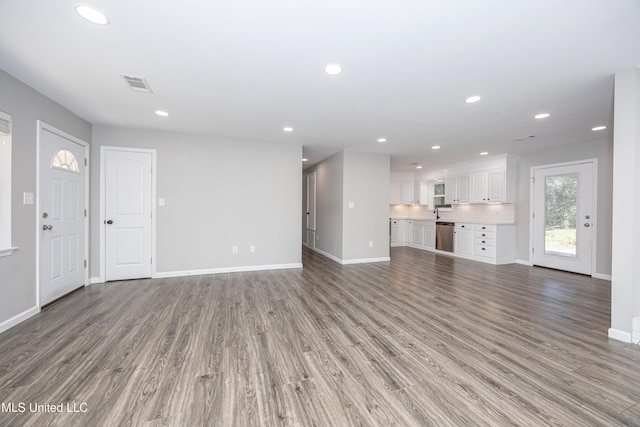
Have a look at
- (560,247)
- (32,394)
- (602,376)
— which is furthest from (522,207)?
(32,394)

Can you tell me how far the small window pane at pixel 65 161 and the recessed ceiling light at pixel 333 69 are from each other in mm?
3455

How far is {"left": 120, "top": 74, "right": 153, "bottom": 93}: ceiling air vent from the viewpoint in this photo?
2.58 m

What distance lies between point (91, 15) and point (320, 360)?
9.45 ft

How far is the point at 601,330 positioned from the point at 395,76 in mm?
3183

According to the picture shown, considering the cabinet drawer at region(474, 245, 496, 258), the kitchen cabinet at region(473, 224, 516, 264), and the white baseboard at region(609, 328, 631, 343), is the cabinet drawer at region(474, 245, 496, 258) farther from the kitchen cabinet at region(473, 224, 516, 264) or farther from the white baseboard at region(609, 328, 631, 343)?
the white baseboard at region(609, 328, 631, 343)

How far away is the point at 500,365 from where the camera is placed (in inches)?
78.4

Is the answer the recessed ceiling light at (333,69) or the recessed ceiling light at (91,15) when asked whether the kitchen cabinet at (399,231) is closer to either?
the recessed ceiling light at (333,69)

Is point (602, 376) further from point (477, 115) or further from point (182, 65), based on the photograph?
point (182, 65)

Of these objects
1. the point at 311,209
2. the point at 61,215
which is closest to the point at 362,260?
the point at 311,209

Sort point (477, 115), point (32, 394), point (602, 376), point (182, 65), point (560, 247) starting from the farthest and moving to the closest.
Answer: point (560, 247) < point (477, 115) < point (182, 65) < point (602, 376) < point (32, 394)

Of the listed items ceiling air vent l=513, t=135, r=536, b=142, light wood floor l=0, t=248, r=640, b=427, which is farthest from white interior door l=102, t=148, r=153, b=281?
ceiling air vent l=513, t=135, r=536, b=142

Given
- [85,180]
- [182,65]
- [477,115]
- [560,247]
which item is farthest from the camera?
[560,247]

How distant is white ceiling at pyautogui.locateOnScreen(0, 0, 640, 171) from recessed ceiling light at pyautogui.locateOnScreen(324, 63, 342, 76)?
0.07 meters

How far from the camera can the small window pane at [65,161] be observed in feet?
10.7
